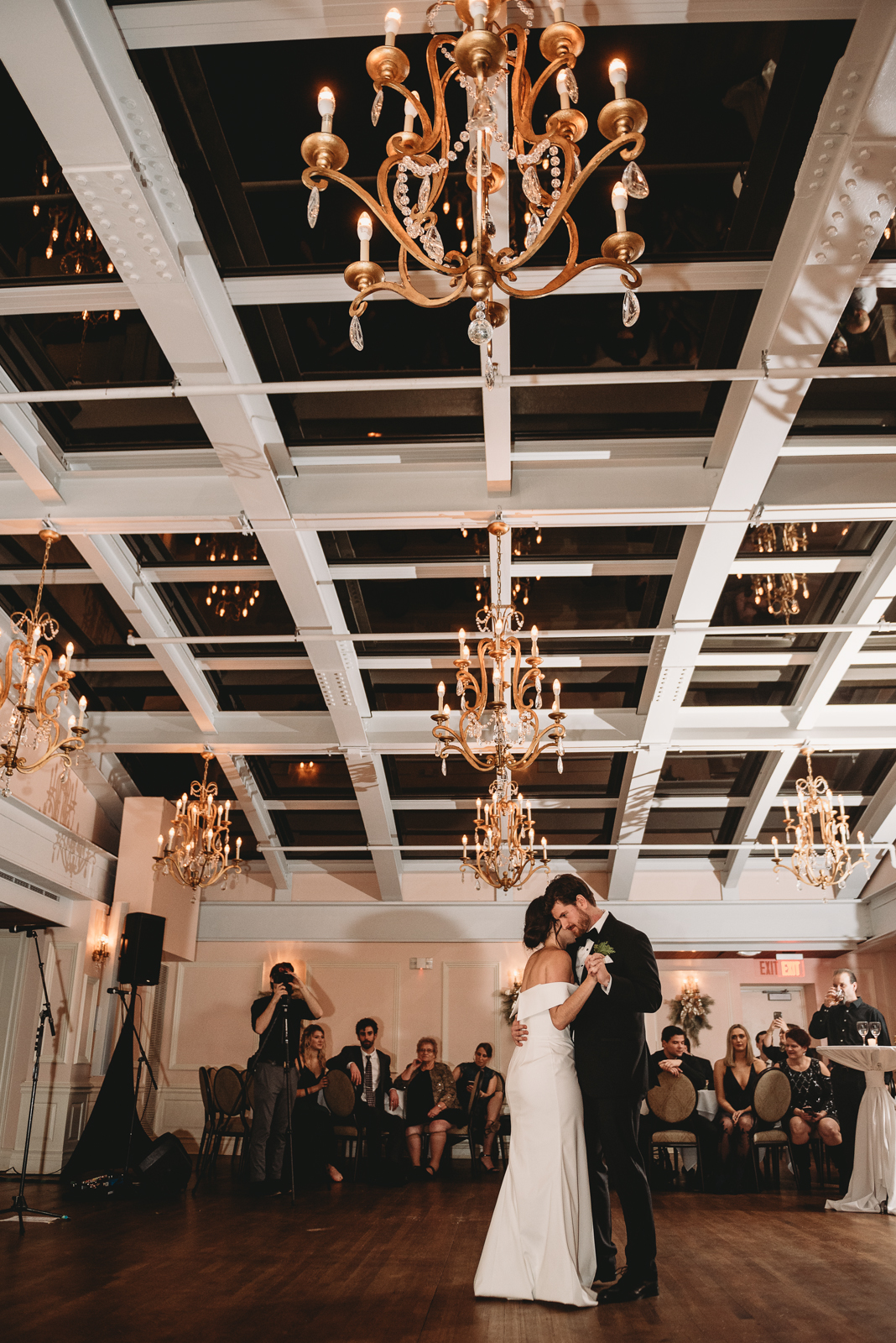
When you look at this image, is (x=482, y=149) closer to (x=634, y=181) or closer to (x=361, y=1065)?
(x=634, y=181)

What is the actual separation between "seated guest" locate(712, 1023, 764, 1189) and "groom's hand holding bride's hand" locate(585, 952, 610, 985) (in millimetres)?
4912

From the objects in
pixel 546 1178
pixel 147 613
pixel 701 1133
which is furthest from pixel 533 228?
pixel 701 1133

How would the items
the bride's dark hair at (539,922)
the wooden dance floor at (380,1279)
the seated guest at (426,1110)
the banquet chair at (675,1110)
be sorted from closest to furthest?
the wooden dance floor at (380,1279) < the bride's dark hair at (539,922) < the banquet chair at (675,1110) < the seated guest at (426,1110)

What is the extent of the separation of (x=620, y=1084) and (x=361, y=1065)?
19.0ft

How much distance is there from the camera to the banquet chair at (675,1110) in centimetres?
769

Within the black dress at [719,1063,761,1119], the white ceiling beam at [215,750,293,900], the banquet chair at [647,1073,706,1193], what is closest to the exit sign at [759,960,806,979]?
the black dress at [719,1063,761,1119]

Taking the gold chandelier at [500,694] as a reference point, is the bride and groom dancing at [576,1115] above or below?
below

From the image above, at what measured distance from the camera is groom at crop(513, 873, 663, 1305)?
3586 millimetres

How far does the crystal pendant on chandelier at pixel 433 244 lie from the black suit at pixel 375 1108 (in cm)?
748

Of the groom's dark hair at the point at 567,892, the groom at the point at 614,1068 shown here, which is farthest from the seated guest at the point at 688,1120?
the groom's dark hair at the point at 567,892

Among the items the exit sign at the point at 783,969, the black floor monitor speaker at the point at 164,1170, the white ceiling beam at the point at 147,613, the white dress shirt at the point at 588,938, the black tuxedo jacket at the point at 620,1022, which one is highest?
the white ceiling beam at the point at 147,613

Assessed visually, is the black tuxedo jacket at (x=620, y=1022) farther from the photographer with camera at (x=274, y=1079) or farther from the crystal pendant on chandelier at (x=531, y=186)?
the photographer with camera at (x=274, y=1079)

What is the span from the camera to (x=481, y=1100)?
9.48 m

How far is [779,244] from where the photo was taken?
4535mm
